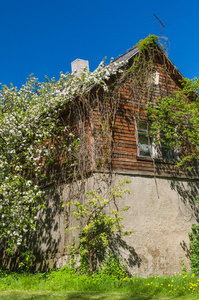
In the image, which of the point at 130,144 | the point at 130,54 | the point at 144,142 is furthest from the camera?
the point at 130,54

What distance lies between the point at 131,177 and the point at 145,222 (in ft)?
5.09

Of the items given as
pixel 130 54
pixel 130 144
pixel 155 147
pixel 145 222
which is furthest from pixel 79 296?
pixel 130 54

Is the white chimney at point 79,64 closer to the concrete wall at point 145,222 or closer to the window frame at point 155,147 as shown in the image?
the window frame at point 155,147

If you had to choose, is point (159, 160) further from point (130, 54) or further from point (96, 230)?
point (130, 54)

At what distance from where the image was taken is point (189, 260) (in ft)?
37.2

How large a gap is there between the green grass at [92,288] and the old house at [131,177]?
1.17 meters

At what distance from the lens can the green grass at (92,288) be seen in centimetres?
725

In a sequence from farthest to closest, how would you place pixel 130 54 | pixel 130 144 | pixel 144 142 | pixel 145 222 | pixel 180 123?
1. pixel 130 54
2. pixel 180 123
3. pixel 144 142
4. pixel 130 144
5. pixel 145 222

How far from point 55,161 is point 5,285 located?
4678 mm

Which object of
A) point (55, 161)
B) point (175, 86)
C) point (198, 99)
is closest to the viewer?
point (55, 161)

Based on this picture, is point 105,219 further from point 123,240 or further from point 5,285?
point 5,285

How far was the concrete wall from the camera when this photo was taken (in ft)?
33.3

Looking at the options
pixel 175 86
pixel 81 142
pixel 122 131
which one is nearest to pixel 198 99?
pixel 175 86

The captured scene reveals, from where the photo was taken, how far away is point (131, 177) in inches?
428
